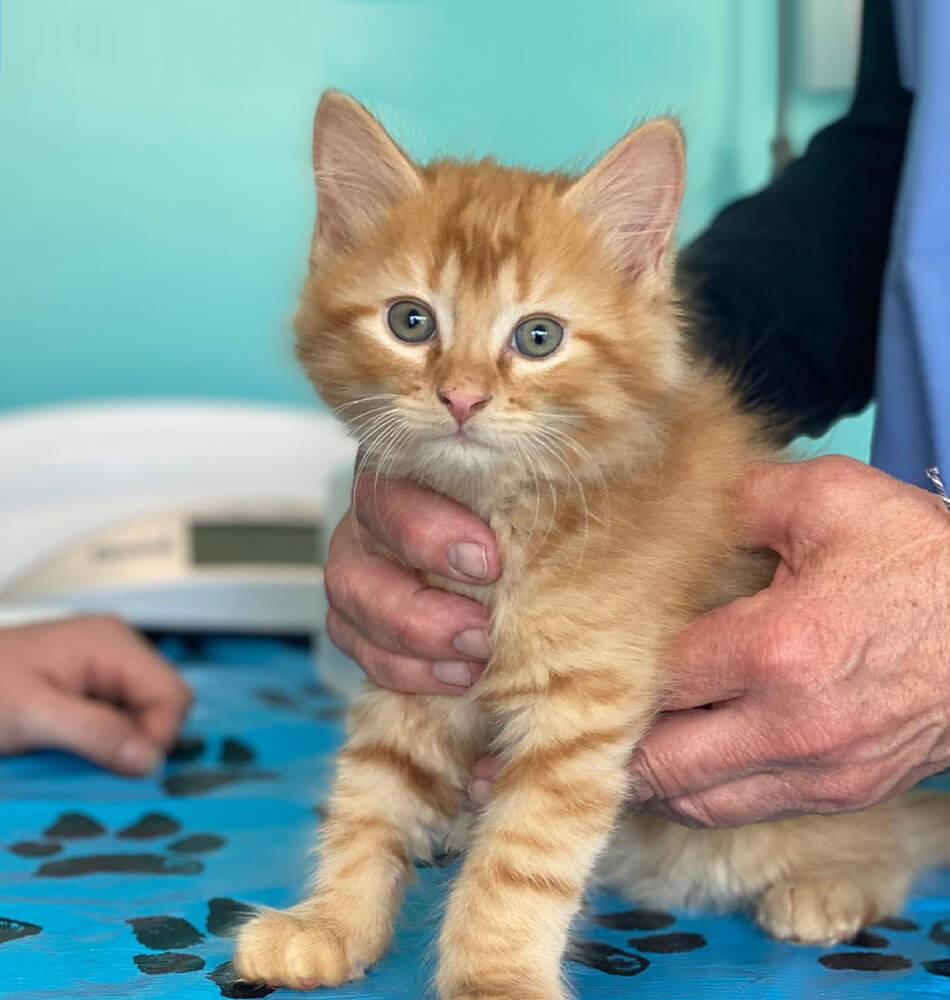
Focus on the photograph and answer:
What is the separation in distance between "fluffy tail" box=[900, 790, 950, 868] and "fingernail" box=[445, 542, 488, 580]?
0.60m

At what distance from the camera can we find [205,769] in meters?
1.59

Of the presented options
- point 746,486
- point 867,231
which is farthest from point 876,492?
point 867,231

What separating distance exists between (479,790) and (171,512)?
1.29m

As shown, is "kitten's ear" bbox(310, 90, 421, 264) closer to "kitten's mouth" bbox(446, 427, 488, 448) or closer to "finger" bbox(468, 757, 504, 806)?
"kitten's mouth" bbox(446, 427, 488, 448)

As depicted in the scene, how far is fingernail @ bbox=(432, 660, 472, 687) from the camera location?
1093 mm

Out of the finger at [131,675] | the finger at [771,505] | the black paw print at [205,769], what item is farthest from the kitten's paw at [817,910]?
the finger at [131,675]

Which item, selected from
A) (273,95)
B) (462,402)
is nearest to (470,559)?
(462,402)

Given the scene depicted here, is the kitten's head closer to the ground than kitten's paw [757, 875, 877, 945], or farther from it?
farther from it

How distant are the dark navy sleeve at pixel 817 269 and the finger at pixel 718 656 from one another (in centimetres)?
62

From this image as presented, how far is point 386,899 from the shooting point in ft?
3.54

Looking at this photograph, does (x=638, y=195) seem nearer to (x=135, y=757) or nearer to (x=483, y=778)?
(x=483, y=778)

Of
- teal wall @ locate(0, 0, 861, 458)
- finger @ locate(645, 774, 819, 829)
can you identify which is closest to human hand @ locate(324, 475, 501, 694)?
finger @ locate(645, 774, 819, 829)

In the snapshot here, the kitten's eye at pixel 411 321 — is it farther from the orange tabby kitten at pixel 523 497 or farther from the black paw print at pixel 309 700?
the black paw print at pixel 309 700

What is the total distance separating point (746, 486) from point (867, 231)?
2.20 ft
